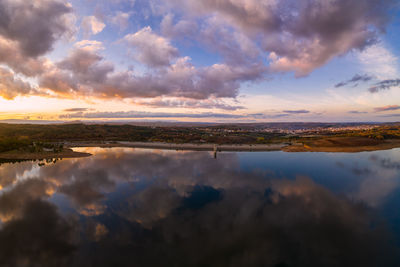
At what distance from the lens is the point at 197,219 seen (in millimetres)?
17594

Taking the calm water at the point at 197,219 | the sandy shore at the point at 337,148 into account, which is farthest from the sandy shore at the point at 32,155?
the sandy shore at the point at 337,148

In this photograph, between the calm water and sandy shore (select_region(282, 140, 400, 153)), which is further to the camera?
sandy shore (select_region(282, 140, 400, 153))

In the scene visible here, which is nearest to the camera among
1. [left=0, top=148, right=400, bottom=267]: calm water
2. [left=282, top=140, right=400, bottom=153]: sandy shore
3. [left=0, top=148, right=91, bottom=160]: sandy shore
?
[left=0, top=148, right=400, bottom=267]: calm water

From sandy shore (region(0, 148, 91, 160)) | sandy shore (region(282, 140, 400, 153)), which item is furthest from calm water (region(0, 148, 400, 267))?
sandy shore (region(282, 140, 400, 153))

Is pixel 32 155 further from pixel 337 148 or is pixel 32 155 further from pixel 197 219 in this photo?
pixel 337 148

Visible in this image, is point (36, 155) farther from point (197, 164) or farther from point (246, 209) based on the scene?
point (246, 209)

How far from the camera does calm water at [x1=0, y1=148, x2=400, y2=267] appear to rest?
12.8 metres

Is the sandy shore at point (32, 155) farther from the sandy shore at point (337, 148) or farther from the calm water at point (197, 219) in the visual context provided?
the sandy shore at point (337, 148)

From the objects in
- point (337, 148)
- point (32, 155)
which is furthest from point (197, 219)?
point (337, 148)

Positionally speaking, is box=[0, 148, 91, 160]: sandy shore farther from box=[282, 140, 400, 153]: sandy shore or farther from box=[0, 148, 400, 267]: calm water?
box=[282, 140, 400, 153]: sandy shore

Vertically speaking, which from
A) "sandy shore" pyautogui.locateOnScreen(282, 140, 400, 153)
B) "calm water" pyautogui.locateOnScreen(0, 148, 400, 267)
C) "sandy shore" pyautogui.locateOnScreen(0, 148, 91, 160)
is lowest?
"calm water" pyautogui.locateOnScreen(0, 148, 400, 267)

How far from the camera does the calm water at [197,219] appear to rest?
12.8 meters

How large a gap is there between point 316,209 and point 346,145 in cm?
5993

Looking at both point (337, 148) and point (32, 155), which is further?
point (337, 148)
